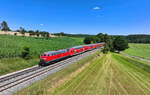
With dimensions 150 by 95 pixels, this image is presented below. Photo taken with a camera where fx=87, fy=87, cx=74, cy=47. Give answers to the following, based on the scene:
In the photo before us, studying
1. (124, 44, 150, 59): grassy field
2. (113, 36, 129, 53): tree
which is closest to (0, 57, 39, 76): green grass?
(113, 36, 129, 53): tree

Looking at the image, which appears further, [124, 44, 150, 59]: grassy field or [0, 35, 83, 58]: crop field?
[124, 44, 150, 59]: grassy field

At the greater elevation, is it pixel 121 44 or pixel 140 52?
pixel 121 44

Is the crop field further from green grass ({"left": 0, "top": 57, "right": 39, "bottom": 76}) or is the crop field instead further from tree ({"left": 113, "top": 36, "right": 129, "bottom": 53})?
tree ({"left": 113, "top": 36, "right": 129, "bottom": 53})

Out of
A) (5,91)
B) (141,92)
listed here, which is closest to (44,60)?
(5,91)

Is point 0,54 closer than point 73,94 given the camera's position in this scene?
No

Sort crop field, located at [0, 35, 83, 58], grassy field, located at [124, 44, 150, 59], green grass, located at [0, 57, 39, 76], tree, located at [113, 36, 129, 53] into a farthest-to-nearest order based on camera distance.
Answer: grassy field, located at [124, 44, 150, 59] → tree, located at [113, 36, 129, 53] → crop field, located at [0, 35, 83, 58] → green grass, located at [0, 57, 39, 76]

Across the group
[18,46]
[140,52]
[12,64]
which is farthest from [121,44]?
[12,64]

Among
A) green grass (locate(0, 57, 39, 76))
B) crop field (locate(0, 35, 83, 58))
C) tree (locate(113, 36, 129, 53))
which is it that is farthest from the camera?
tree (locate(113, 36, 129, 53))

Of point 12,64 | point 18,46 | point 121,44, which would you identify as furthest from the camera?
point 121,44

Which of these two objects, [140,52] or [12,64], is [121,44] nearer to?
[140,52]

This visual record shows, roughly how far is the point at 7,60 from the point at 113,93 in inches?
918

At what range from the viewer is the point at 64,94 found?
36.1 ft

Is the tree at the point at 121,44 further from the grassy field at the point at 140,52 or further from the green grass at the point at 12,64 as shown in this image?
the green grass at the point at 12,64

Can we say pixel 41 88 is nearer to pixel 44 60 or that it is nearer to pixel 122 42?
pixel 44 60
